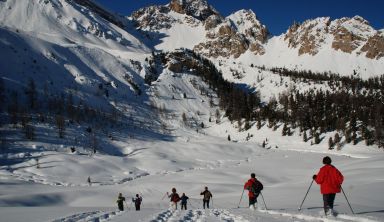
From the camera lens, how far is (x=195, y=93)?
17962 centimetres

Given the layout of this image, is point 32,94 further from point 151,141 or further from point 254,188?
point 254,188

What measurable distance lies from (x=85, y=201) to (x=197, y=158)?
161ft

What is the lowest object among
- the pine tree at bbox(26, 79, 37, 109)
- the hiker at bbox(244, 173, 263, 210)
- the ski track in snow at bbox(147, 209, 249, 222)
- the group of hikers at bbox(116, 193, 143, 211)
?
the group of hikers at bbox(116, 193, 143, 211)

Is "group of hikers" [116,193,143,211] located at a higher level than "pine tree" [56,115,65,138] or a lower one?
lower

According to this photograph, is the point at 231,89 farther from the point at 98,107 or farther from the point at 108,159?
the point at 108,159

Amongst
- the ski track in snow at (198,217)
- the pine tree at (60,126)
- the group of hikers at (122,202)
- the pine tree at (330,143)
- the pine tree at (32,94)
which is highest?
the pine tree at (32,94)

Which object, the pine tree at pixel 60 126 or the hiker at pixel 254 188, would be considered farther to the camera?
the pine tree at pixel 60 126

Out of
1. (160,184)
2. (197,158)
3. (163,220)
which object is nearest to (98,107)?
(197,158)

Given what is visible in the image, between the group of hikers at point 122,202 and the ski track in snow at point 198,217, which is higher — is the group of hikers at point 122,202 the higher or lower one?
the lower one

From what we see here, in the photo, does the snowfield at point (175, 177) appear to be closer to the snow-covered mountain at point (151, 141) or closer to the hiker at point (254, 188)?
the snow-covered mountain at point (151, 141)

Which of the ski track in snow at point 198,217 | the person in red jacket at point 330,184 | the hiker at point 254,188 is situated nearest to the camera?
the person in red jacket at point 330,184

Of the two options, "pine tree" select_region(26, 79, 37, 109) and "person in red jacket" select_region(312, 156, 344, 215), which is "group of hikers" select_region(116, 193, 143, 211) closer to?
"person in red jacket" select_region(312, 156, 344, 215)

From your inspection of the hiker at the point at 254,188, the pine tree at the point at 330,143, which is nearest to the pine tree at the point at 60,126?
the pine tree at the point at 330,143

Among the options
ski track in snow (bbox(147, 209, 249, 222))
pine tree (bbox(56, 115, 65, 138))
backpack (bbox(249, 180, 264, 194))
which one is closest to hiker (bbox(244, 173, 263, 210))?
backpack (bbox(249, 180, 264, 194))
